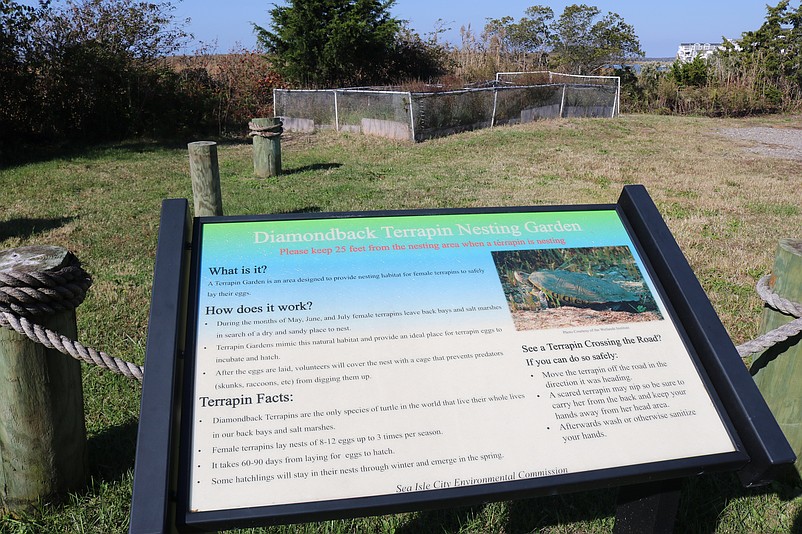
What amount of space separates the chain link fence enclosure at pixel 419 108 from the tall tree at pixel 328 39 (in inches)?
169

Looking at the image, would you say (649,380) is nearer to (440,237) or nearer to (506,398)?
(506,398)

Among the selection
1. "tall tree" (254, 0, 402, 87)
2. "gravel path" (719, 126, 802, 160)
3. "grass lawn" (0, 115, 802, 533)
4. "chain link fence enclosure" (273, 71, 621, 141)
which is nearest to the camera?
"grass lawn" (0, 115, 802, 533)

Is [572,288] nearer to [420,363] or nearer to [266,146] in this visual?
[420,363]

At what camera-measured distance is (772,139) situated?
1532 cm

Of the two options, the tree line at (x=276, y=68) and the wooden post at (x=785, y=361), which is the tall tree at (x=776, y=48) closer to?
the tree line at (x=276, y=68)

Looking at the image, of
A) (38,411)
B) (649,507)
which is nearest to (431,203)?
(38,411)

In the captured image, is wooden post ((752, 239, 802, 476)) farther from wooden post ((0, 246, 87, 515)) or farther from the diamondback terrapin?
wooden post ((0, 246, 87, 515))

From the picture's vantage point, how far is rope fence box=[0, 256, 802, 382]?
2.11 metres

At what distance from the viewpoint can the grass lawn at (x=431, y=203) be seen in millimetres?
2658

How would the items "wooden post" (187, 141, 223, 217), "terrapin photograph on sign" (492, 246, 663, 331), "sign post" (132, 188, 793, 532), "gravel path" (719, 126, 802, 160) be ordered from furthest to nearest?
"gravel path" (719, 126, 802, 160) → "wooden post" (187, 141, 223, 217) → "terrapin photograph on sign" (492, 246, 663, 331) → "sign post" (132, 188, 793, 532)

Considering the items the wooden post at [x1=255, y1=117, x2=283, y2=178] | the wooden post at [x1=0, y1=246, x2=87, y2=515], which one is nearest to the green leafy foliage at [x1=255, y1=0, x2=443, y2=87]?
the wooden post at [x1=255, y1=117, x2=283, y2=178]

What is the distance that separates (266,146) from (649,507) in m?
8.41

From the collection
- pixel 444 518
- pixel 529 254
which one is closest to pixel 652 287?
pixel 529 254

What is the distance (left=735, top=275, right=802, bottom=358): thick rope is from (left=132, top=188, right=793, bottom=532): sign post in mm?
397
